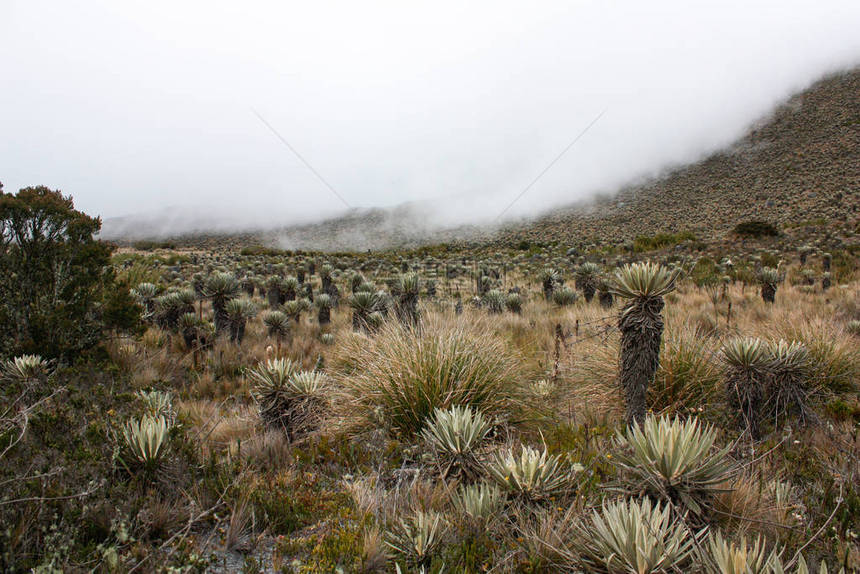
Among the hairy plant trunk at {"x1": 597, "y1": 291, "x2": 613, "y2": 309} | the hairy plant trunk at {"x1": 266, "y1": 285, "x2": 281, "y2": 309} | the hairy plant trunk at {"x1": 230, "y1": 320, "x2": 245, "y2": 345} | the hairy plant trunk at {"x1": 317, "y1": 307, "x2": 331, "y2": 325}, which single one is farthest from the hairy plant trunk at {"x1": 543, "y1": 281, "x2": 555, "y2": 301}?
the hairy plant trunk at {"x1": 230, "y1": 320, "x2": 245, "y2": 345}

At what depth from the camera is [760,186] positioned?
44.0 meters

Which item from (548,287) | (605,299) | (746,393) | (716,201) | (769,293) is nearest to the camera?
(746,393)

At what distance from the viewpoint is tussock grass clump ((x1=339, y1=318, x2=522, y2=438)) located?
4000mm

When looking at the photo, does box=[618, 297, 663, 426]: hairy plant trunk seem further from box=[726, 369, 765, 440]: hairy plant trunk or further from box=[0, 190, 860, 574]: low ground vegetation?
box=[726, 369, 765, 440]: hairy plant trunk

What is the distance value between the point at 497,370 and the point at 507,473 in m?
1.87

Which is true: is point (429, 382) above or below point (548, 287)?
above

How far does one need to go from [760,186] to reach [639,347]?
2095 inches

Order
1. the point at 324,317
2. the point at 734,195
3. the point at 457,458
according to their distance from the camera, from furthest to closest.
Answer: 1. the point at 734,195
2. the point at 324,317
3. the point at 457,458

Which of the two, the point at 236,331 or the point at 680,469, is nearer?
the point at 680,469

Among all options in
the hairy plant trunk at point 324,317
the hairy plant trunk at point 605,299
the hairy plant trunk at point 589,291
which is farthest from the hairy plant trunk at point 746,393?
the hairy plant trunk at point 589,291

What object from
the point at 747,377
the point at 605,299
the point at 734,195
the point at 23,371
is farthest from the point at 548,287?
the point at 734,195

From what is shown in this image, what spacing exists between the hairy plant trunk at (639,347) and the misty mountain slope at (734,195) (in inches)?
1298

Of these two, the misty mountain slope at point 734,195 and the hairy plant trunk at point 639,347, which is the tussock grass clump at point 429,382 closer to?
the hairy plant trunk at point 639,347

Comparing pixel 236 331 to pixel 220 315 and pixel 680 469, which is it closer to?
pixel 220 315
